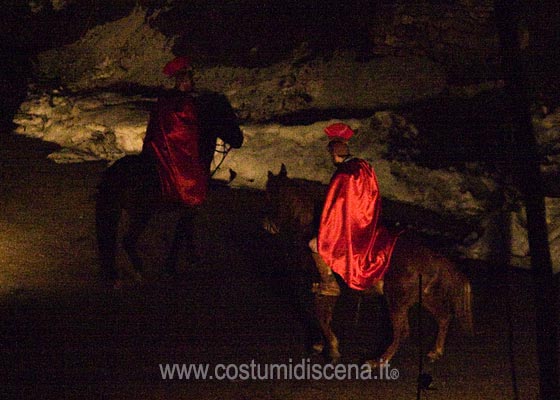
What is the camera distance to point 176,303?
826 cm

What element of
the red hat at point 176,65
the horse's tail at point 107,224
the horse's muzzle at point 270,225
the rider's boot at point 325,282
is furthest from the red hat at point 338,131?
the horse's tail at point 107,224

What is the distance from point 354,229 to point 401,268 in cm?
54

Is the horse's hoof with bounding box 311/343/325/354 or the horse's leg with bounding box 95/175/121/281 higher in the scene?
the horse's leg with bounding box 95/175/121/281

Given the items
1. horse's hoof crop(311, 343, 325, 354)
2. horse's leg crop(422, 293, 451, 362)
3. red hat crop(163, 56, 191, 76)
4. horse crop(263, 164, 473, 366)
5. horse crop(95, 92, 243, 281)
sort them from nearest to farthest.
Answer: horse crop(263, 164, 473, 366), horse's leg crop(422, 293, 451, 362), horse's hoof crop(311, 343, 325, 354), red hat crop(163, 56, 191, 76), horse crop(95, 92, 243, 281)

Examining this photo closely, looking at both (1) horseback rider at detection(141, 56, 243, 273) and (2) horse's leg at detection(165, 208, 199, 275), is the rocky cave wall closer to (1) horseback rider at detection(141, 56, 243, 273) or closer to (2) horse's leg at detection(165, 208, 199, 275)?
(2) horse's leg at detection(165, 208, 199, 275)

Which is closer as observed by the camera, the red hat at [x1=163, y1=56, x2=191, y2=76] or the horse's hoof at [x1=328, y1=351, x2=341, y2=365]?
the horse's hoof at [x1=328, y1=351, x2=341, y2=365]

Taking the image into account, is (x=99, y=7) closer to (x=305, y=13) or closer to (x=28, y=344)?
(x=305, y=13)

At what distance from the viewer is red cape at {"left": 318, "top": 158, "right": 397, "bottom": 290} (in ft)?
20.6

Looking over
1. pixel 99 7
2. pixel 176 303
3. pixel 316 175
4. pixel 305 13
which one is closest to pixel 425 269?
pixel 176 303

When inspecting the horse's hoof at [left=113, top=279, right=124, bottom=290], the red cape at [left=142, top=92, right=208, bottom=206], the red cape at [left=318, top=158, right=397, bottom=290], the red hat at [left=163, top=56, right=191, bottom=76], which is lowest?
the horse's hoof at [left=113, top=279, right=124, bottom=290]

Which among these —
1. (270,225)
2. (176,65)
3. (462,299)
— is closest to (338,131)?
(270,225)

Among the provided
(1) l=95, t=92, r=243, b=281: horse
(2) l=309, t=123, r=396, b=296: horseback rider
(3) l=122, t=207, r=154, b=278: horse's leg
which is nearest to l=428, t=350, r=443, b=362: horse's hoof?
(2) l=309, t=123, r=396, b=296: horseback rider

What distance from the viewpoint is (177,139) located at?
27.8 ft

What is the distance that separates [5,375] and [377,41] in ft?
34.5
